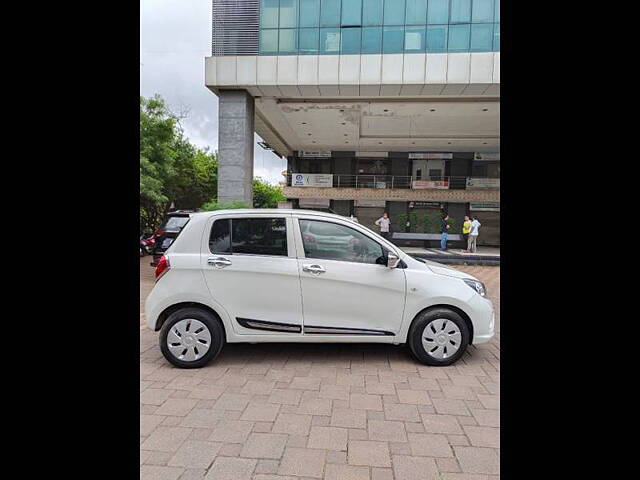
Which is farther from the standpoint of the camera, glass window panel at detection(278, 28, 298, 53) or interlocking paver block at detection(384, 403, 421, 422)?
glass window panel at detection(278, 28, 298, 53)

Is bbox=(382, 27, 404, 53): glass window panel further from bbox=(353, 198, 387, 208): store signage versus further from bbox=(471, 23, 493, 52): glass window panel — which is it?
bbox=(353, 198, 387, 208): store signage

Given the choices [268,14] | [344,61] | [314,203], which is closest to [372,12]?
[344,61]

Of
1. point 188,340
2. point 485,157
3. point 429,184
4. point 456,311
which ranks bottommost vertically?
point 188,340

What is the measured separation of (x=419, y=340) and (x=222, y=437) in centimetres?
232

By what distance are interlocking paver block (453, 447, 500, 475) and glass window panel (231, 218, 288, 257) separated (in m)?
2.47

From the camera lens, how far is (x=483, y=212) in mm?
26500

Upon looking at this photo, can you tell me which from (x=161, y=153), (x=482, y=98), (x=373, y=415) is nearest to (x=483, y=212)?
(x=482, y=98)

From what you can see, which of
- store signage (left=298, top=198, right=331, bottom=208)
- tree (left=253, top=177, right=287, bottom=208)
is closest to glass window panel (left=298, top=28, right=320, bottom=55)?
store signage (left=298, top=198, right=331, bottom=208)

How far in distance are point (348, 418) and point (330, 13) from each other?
16.6 m

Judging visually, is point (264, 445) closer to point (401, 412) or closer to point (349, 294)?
point (401, 412)

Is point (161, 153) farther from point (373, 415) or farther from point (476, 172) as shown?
point (476, 172)

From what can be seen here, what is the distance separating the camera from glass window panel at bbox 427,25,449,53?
1551 centimetres

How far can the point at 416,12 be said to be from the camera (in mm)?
15539

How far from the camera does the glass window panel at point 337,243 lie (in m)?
4.28
